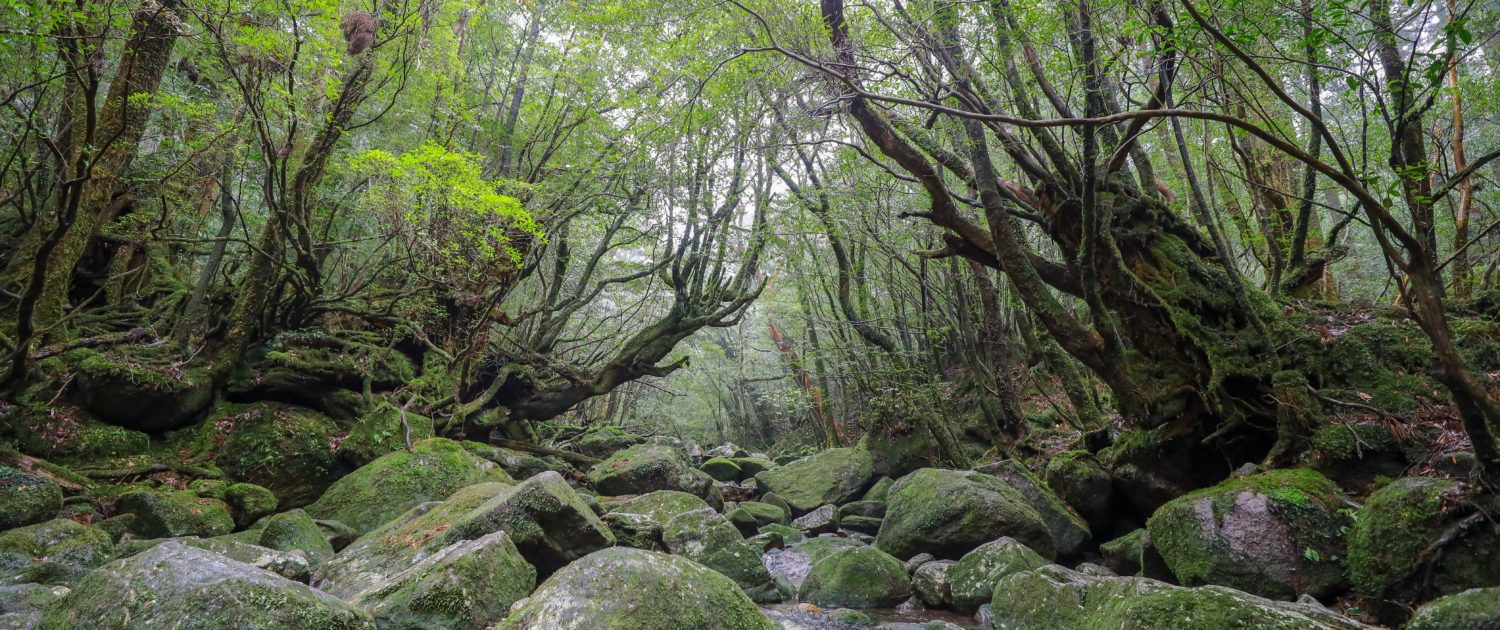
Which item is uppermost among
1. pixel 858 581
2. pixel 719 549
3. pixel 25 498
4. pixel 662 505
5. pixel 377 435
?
pixel 377 435

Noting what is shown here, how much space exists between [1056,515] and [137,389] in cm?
1071

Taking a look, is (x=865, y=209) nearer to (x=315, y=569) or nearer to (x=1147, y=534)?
(x=1147, y=534)

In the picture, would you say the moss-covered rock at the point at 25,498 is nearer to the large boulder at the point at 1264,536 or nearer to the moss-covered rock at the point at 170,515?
the moss-covered rock at the point at 170,515

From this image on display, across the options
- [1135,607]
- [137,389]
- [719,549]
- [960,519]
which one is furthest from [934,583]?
[137,389]

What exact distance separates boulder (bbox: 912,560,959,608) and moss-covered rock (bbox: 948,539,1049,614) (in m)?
0.05

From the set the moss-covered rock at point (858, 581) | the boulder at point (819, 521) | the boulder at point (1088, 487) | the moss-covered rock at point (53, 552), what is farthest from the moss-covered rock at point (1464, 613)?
the moss-covered rock at point (53, 552)

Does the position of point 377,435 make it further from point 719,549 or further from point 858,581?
point 858,581

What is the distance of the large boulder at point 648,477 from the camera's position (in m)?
11.2

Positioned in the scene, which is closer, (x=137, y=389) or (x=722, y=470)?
(x=137, y=389)

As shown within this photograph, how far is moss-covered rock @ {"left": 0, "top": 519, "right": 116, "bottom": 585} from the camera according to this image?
4773mm

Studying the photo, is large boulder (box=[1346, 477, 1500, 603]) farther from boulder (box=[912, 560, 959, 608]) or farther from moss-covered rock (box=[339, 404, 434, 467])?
moss-covered rock (box=[339, 404, 434, 467])

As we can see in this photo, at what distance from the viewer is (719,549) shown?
22.5 feet

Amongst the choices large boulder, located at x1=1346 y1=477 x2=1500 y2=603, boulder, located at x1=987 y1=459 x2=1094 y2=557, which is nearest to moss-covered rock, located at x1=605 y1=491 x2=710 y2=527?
boulder, located at x1=987 y1=459 x2=1094 y2=557

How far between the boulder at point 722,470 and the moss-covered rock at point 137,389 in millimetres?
10347
